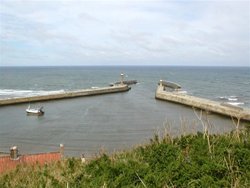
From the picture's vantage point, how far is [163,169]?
31.5 feet

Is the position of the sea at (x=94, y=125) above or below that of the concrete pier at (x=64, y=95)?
below

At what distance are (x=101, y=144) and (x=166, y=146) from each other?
17459mm

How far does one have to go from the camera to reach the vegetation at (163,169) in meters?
8.88

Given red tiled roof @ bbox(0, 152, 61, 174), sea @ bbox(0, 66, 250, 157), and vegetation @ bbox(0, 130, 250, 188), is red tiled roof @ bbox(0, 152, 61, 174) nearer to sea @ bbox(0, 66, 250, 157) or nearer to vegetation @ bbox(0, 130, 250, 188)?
vegetation @ bbox(0, 130, 250, 188)

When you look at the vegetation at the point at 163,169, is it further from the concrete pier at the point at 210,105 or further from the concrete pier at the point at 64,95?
the concrete pier at the point at 64,95

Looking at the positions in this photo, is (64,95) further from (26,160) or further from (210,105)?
(26,160)

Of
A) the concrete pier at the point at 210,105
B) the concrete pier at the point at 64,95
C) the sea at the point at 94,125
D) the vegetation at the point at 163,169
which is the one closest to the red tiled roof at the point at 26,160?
the vegetation at the point at 163,169

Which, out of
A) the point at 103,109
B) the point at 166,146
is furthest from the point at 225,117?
the point at 166,146

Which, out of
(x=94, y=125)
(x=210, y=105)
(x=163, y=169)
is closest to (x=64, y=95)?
(x=94, y=125)

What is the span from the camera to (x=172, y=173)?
913cm

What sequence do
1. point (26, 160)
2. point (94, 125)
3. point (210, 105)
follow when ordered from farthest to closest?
point (210, 105) < point (94, 125) < point (26, 160)

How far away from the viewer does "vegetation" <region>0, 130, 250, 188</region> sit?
8875mm

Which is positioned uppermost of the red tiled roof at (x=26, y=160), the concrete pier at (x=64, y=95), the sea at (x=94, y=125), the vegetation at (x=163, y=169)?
the vegetation at (x=163, y=169)

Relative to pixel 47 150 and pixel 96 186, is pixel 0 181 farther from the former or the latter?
pixel 47 150
